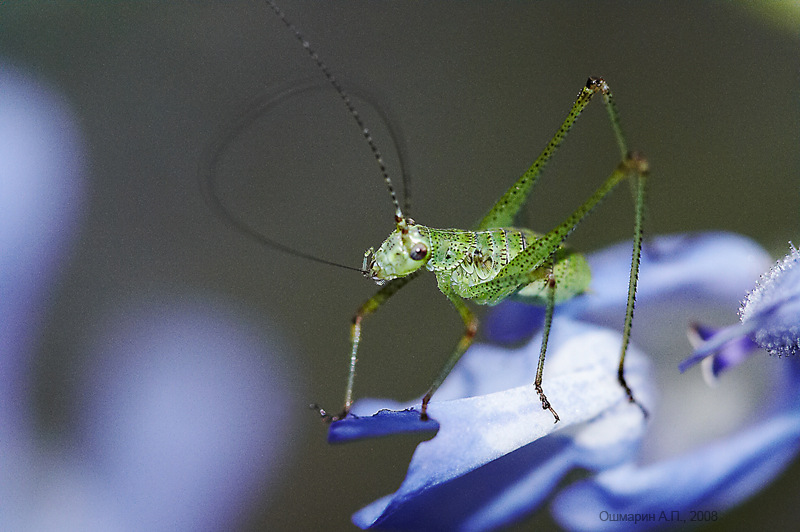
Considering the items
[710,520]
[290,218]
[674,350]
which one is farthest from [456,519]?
[290,218]

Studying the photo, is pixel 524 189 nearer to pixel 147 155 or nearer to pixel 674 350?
pixel 674 350

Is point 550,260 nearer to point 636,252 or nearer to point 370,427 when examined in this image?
point 636,252

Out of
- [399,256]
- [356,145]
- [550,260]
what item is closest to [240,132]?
[356,145]

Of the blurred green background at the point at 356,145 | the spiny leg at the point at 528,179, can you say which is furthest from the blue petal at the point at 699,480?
the spiny leg at the point at 528,179

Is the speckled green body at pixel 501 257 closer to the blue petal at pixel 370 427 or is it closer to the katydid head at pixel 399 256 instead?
the katydid head at pixel 399 256

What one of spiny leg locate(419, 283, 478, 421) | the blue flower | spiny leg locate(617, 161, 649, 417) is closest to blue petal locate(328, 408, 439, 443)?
the blue flower

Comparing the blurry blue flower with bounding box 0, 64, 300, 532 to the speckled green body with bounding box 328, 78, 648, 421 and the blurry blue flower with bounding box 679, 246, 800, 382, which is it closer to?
the speckled green body with bounding box 328, 78, 648, 421
